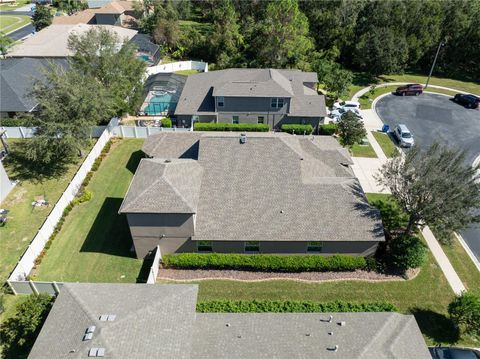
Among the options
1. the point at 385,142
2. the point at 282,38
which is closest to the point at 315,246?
the point at 385,142

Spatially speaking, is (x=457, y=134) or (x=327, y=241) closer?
(x=327, y=241)

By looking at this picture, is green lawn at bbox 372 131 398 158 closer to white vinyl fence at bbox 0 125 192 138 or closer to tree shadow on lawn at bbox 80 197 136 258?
white vinyl fence at bbox 0 125 192 138

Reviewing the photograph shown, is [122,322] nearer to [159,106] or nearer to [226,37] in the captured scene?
[159,106]

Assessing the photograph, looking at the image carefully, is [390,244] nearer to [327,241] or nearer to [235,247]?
[327,241]

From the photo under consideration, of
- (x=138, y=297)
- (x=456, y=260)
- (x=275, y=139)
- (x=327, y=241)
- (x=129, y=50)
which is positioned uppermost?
(x=129, y=50)

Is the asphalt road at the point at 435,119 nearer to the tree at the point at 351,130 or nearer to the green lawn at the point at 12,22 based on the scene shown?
the tree at the point at 351,130

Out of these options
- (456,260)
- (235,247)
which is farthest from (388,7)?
(235,247)

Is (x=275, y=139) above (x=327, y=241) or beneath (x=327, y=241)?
above
